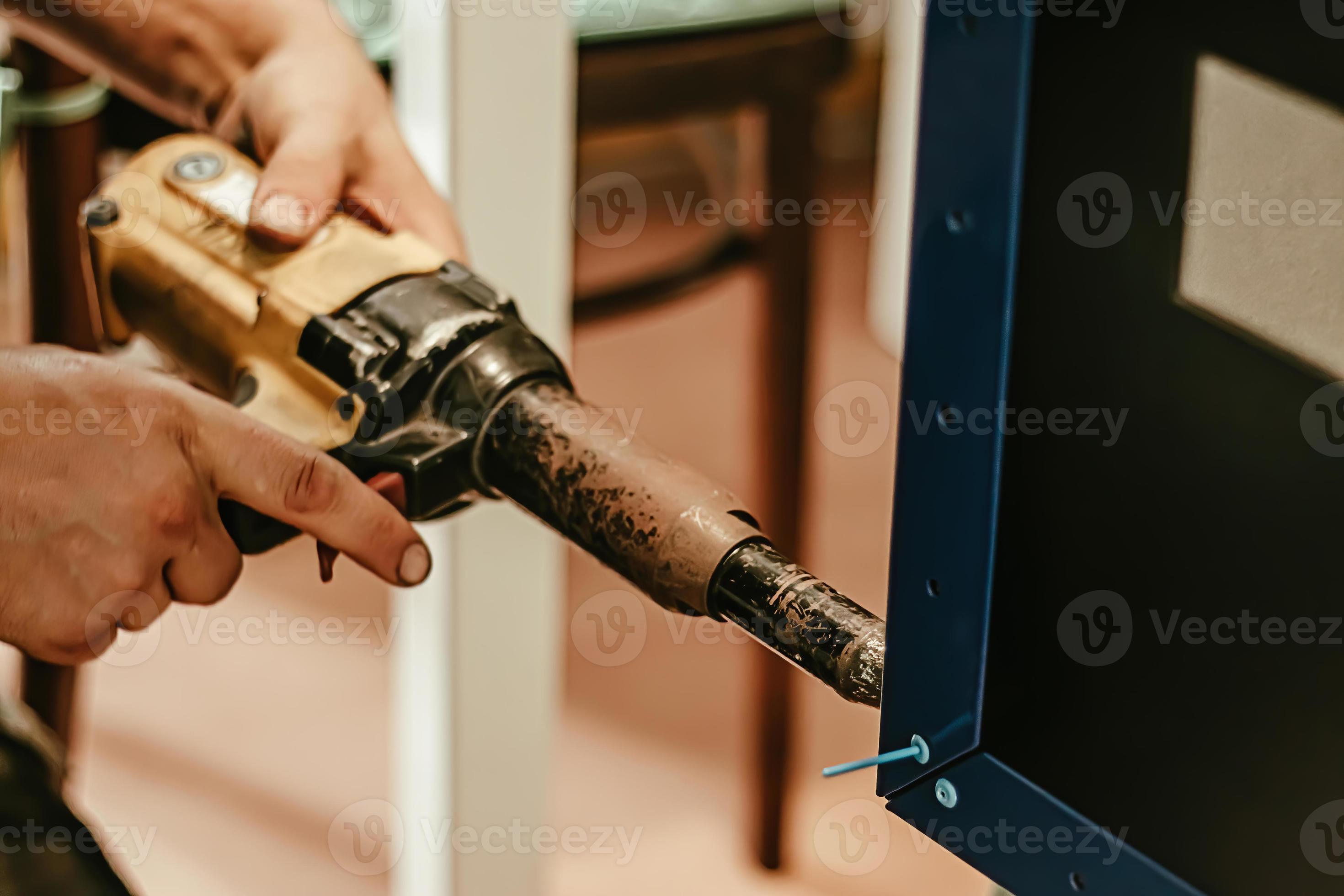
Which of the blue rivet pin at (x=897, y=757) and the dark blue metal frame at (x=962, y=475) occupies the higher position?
the dark blue metal frame at (x=962, y=475)

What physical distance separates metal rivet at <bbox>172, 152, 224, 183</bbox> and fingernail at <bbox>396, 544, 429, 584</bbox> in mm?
186

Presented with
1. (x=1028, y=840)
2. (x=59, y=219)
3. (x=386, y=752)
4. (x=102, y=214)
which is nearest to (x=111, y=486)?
(x=102, y=214)

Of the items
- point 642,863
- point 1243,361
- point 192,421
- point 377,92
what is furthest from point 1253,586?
point 642,863

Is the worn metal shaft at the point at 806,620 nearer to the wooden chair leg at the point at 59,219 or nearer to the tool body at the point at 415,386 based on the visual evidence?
the tool body at the point at 415,386

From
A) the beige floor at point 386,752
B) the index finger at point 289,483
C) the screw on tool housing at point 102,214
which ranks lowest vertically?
the beige floor at point 386,752

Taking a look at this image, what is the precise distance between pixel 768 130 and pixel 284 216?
571 millimetres

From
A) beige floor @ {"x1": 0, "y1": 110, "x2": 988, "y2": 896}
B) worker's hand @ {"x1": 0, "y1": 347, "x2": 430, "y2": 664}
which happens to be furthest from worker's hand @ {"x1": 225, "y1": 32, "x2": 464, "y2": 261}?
beige floor @ {"x1": 0, "y1": 110, "x2": 988, "y2": 896}

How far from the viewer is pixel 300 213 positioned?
476 millimetres

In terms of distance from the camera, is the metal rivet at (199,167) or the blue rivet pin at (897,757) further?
the metal rivet at (199,167)

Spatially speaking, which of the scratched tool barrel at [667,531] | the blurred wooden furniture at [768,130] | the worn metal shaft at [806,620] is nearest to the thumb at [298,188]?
the scratched tool barrel at [667,531]

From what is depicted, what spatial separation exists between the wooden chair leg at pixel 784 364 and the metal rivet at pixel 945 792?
26.3 inches

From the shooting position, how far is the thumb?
0.47 metres

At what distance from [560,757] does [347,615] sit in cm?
31

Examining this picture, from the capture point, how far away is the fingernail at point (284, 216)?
0.47m
